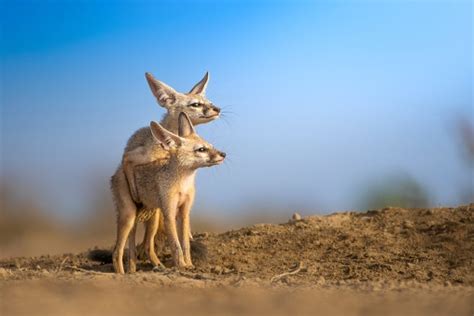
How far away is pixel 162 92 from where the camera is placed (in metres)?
11.4

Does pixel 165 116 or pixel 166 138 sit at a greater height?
pixel 165 116

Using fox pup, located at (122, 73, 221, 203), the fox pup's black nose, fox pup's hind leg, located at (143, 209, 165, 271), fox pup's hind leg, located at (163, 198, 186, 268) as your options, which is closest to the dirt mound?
fox pup's hind leg, located at (143, 209, 165, 271)

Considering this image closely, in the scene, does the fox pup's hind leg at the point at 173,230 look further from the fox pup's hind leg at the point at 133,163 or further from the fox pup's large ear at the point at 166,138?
the fox pup's large ear at the point at 166,138

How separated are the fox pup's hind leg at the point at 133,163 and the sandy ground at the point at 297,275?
3.66ft

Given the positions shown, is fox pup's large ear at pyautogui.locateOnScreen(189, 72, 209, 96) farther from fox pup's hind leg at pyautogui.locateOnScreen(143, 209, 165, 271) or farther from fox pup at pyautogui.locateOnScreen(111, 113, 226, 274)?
fox pup's hind leg at pyautogui.locateOnScreen(143, 209, 165, 271)

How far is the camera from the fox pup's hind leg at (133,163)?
406 inches

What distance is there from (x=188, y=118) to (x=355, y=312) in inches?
199

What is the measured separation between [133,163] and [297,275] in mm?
2789

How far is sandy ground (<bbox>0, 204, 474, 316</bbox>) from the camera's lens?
6234mm

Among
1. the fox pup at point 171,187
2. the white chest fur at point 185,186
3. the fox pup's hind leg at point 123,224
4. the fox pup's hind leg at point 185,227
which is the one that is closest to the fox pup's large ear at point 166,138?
the fox pup at point 171,187

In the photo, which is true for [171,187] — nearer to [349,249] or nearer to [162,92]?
[162,92]

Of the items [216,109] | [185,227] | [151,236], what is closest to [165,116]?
[216,109]

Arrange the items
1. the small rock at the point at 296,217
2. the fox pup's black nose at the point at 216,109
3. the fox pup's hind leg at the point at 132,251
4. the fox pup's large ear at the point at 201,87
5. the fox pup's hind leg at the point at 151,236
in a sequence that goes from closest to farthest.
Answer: the fox pup's hind leg at the point at 132,251, the fox pup's hind leg at the point at 151,236, the fox pup's black nose at the point at 216,109, the fox pup's large ear at the point at 201,87, the small rock at the point at 296,217

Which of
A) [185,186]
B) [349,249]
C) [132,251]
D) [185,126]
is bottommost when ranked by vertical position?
[349,249]
